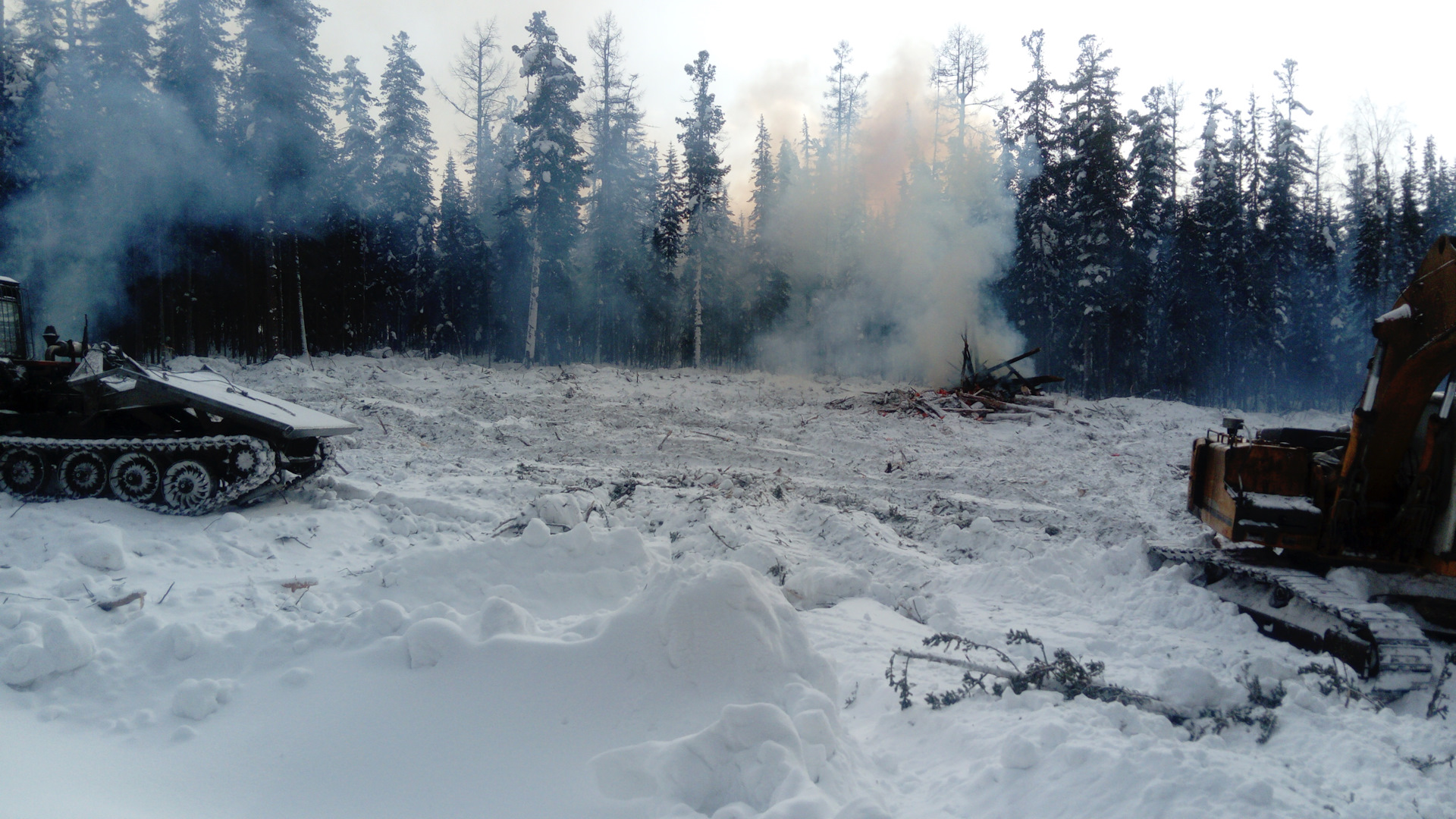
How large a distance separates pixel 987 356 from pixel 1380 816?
80.7 feet

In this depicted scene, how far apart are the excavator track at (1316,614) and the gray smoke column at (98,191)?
25.2m

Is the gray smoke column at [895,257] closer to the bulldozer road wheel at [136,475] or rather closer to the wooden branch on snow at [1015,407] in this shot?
the wooden branch on snow at [1015,407]

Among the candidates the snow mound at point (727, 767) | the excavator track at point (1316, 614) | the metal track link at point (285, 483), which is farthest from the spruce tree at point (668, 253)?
the snow mound at point (727, 767)

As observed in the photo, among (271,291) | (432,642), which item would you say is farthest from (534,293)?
(432,642)

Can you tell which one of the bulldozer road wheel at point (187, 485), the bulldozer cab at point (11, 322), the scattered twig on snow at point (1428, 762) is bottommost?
the scattered twig on snow at point (1428, 762)

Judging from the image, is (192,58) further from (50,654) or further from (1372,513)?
(1372,513)

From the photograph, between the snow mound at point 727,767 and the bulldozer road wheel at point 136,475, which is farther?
the bulldozer road wheel at point 136,475

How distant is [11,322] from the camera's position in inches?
299

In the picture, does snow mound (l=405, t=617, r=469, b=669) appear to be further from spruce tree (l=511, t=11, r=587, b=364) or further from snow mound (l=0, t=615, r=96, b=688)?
spruce tree (l=511, t=11, r=587, b=364)

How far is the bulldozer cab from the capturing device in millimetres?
7512

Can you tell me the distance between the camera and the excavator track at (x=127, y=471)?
674 centimetres

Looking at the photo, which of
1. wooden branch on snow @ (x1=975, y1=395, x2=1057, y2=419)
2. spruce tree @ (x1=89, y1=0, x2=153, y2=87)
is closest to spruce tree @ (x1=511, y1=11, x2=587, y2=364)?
spruce tree @ (x1=89, y1=0, x2=153, y2=87)

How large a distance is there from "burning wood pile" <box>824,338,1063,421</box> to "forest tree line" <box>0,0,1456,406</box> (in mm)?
5811

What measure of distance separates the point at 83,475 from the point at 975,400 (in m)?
18.0
